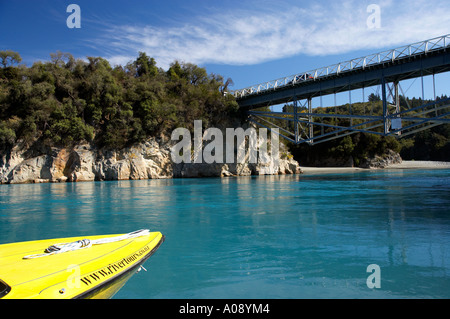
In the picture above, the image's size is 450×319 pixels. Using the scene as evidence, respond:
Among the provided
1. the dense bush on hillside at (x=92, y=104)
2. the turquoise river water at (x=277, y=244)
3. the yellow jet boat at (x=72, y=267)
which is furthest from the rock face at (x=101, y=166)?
the yellow jet boat at (x=72, y=267)

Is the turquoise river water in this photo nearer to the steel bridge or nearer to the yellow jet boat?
the yellow jet boat

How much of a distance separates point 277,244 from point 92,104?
3349 cm

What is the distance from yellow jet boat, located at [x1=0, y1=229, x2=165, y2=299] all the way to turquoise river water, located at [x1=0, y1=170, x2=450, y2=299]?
0.28m

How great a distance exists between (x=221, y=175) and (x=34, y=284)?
117 ft

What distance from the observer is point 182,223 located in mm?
10211

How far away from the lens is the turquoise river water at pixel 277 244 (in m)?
4.82

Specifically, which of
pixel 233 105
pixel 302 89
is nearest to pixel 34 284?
pixel 302 89

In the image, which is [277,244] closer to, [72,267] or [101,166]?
[72,267]

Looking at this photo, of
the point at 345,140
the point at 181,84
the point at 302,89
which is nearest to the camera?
the point at 302,89

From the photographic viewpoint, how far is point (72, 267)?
462 centimetres

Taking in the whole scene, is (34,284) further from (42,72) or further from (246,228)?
(42,72)

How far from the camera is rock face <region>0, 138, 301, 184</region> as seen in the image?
32.5 m

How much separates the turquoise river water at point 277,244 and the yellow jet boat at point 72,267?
0.93 feet

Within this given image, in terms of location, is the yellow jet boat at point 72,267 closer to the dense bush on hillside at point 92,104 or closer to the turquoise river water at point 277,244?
the turquoise river water at point 277,244
